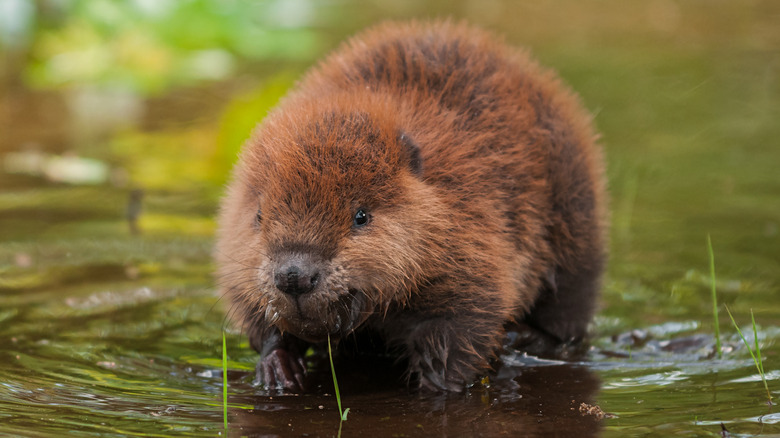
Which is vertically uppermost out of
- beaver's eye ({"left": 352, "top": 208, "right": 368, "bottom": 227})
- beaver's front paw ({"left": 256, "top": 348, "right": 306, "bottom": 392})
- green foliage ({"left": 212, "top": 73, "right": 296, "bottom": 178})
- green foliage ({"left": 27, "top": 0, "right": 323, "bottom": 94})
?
green foliage ({"left": 27, "top": 0, "right": 323, "bottom": 94})

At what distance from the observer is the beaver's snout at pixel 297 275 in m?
3.99

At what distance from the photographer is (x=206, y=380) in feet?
15.6

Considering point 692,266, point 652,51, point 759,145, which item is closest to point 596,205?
point 692,266

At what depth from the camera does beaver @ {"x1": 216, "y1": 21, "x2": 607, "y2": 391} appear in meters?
4.21

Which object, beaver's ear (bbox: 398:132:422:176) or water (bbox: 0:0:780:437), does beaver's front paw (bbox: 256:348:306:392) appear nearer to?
water (bbox: 0:0:780:437)

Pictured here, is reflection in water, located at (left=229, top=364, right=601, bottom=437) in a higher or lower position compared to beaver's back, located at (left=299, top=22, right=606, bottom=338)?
lower

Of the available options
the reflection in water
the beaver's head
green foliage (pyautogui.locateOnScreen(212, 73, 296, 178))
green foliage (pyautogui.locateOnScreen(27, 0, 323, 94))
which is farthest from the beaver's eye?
green foliage (pyautogui.locateOnScreen(27, 0, 323, 94))

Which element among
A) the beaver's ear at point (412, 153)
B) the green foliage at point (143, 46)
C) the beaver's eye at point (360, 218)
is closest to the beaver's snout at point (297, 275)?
the beaver's eye at point (360, 218)

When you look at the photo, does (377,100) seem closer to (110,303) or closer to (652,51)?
(110,303)

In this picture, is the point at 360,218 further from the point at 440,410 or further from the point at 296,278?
the point at 440,410

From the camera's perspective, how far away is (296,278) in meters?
3.99

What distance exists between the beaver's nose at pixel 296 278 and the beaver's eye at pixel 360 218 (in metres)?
0.33

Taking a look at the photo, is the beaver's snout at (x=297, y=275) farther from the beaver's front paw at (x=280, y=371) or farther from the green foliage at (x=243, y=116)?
the green foliage at (x=243, y=116)

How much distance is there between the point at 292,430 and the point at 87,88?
8.68m
